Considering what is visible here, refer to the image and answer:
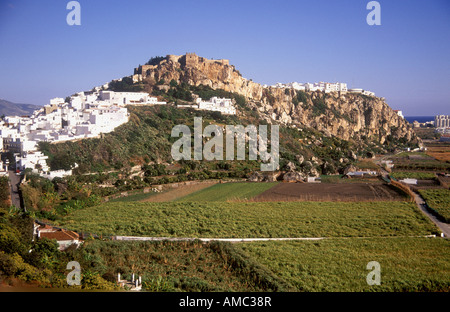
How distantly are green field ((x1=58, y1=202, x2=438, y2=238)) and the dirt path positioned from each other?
5.10 feet

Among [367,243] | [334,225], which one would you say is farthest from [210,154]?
[367,243]

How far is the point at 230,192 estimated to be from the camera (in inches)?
876

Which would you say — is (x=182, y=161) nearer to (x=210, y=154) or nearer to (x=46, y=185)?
(x=210, y=154)

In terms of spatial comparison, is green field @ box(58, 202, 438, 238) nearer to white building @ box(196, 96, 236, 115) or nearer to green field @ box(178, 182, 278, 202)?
green field @ box(178, 182, 278, 202)

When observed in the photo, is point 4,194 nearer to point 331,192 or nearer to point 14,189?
point 14,189

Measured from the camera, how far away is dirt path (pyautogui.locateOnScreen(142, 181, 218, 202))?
65.7 ft

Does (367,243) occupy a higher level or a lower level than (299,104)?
lower

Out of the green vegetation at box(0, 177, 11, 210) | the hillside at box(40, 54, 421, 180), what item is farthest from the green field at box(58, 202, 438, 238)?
the hillside at box(40, 54, 421, 180)

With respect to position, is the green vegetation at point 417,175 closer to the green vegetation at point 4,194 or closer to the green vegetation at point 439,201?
the green vegetation at point 439,201

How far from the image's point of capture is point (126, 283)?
8.75m

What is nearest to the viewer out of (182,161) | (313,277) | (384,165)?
(313,277)
